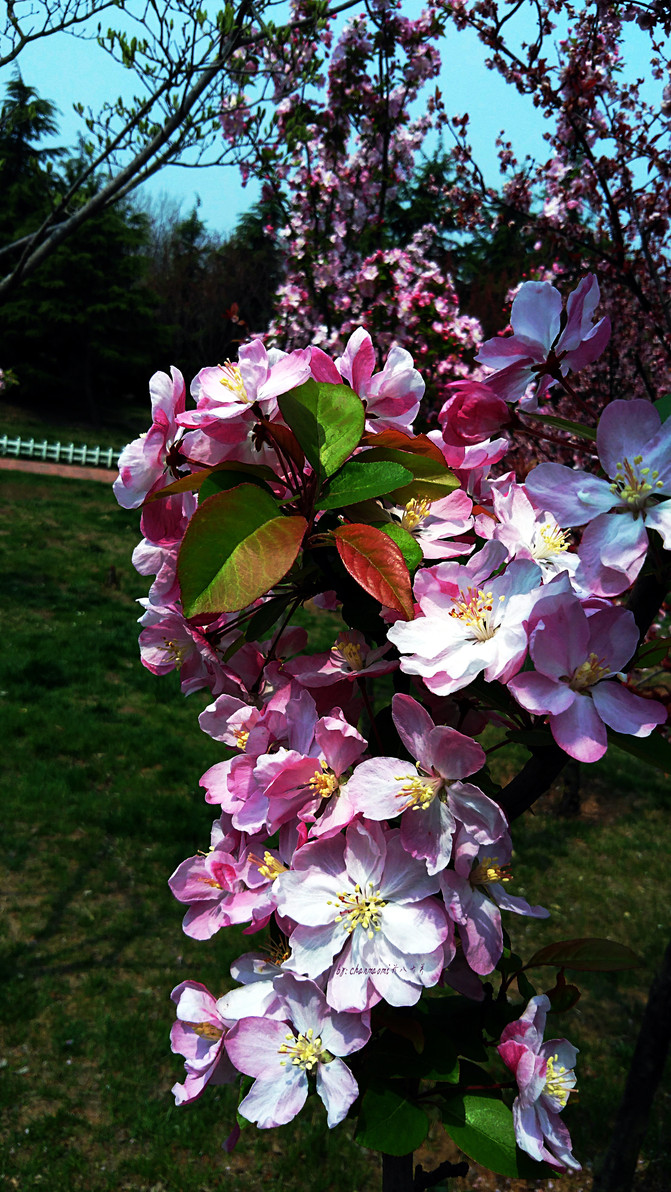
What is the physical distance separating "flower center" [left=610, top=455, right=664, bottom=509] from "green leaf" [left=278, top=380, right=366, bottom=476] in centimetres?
23

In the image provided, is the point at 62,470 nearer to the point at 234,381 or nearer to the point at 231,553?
the point at 234,381

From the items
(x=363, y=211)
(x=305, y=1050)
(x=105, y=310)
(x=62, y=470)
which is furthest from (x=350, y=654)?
(x=105, y=310)

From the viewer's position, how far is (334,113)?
548 centimetres

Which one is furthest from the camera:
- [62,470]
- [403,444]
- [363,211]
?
[62,470]

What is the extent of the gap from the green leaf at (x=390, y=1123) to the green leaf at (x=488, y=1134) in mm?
35

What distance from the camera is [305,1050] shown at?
0.64 m

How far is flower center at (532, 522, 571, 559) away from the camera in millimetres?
713

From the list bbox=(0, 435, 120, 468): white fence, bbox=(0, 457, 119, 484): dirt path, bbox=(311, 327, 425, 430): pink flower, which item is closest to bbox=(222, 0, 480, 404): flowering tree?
bbox=(311, 327, 425, 430): pink flower

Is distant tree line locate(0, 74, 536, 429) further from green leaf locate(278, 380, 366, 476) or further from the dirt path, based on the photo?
green leaf locate(278, 380, 366, 476)

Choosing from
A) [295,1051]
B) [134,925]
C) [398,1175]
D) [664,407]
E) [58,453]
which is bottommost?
[134,925]

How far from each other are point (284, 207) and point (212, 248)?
76.4 ft

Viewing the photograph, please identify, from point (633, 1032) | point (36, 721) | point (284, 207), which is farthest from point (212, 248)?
point (633, 1032)

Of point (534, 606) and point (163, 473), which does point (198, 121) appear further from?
point (534, 606)

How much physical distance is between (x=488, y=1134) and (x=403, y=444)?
25.1 inches
